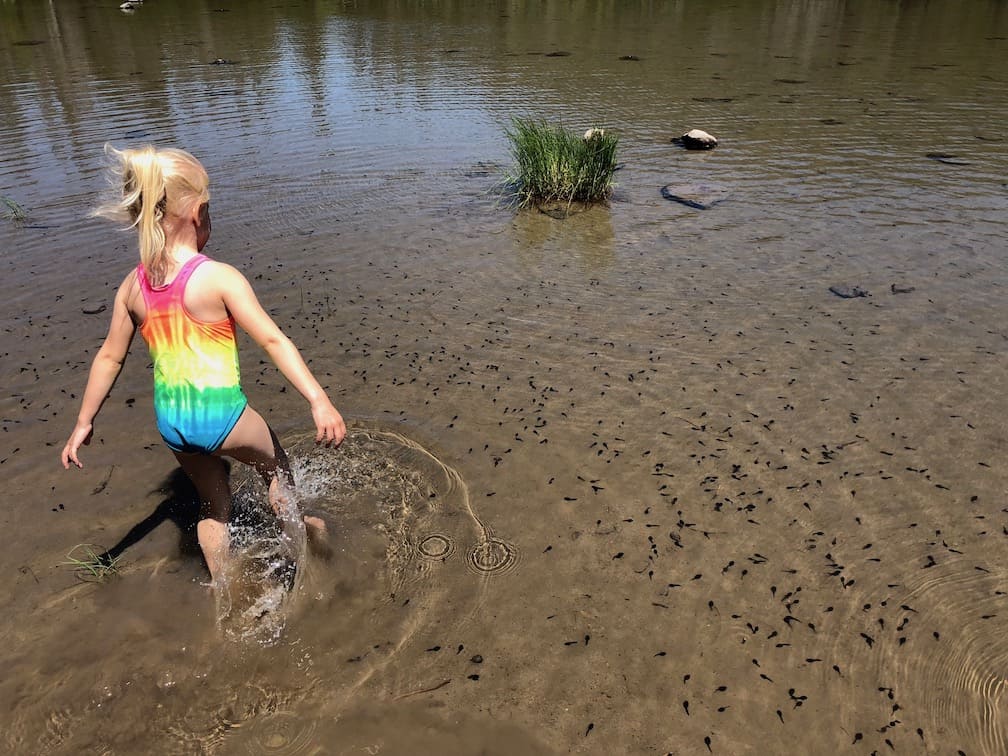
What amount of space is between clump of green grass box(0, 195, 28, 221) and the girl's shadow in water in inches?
303

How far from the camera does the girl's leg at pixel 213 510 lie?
4.11 metres

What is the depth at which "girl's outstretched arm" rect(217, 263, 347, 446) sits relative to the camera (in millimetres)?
3547

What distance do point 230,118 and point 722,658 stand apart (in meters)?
16.7

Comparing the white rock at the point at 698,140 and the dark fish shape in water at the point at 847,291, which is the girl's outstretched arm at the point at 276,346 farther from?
the white rock at the point at 698,140

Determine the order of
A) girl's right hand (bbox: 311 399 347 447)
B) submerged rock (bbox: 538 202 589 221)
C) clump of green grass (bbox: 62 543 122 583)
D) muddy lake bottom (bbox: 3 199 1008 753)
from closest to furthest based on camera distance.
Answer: girl's right hand (bbox: 311 399 347 447), muddy lake bottom (bbox: 3 199 1008 753), clump of green grass (bbox: 62 543 122 583), submerged rock (bbox: 538 202 589 221)

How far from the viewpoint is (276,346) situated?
11.8ft

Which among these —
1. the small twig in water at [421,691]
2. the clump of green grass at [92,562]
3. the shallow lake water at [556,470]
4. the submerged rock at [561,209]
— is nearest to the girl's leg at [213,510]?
the shallow lake water at [556,470]

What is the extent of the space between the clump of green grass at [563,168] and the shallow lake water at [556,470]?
0.45 m

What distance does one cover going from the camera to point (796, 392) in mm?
6438

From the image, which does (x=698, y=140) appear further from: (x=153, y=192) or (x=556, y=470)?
(x=153, y=192)

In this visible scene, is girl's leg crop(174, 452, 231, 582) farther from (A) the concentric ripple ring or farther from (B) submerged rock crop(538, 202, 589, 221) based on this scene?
(B) submerged rock crop(538, 202, 589, 221)

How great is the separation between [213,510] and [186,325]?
1.27m

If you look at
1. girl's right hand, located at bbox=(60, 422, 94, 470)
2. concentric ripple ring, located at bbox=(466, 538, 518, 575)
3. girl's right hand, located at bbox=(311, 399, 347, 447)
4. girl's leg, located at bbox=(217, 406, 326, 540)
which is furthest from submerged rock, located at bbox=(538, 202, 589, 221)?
girl's right hand, located at bbox=(60, 422, 94, 470)

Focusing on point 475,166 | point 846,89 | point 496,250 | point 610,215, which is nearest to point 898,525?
point 496,250
